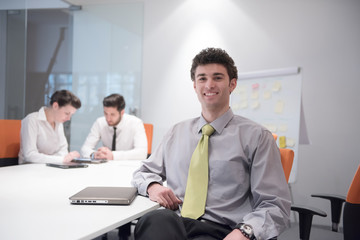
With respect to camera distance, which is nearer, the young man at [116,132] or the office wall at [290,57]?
the young man at [116,132]

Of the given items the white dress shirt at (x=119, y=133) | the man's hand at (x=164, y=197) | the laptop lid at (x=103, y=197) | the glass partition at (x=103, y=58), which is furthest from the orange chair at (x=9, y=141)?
the glass partition at (x=103, y=58)

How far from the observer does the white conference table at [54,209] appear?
1011 millimetres

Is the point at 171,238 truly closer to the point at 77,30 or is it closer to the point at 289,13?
the point at 289,13

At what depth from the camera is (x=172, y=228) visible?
1212 millimetres

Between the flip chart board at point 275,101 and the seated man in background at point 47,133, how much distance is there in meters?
1.86

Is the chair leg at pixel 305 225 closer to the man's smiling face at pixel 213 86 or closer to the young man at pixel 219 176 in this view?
the young man at pixel 219 176

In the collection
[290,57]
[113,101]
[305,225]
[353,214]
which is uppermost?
[290,57]

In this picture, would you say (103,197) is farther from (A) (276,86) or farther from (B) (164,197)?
(A) (276,86)

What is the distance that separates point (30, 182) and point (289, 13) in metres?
3.59

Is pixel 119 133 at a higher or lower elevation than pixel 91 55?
lower

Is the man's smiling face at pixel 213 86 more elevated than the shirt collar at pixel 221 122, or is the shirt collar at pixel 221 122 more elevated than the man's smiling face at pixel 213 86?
the man's smiling face at pixel 213 86

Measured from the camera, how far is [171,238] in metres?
1.18

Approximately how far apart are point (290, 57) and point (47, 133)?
9.90ft

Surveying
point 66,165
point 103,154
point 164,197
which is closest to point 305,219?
point 164,197
